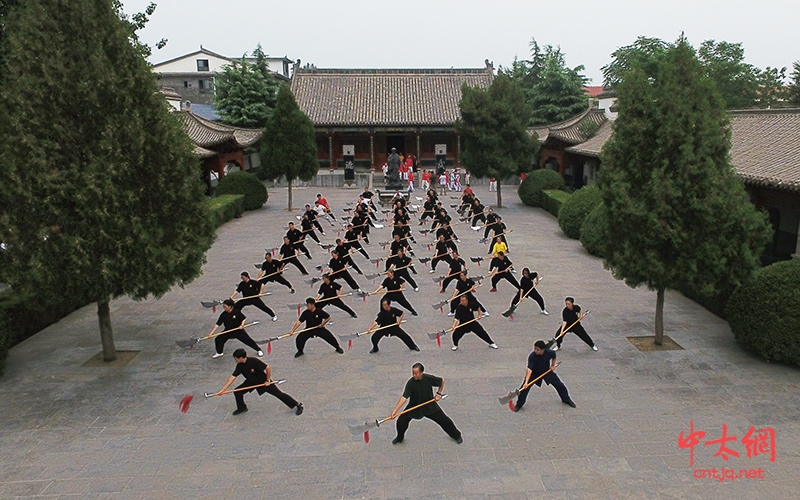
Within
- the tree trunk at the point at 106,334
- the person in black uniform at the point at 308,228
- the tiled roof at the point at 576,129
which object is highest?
the tiled roof at the point at 576,129

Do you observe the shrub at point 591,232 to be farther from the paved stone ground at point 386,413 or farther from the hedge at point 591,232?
the paved stone ground at point 386,413

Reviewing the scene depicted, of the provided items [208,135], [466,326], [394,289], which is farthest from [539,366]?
[208,135]

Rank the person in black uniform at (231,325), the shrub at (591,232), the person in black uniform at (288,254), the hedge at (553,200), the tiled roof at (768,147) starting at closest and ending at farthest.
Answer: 1. the person in black uniform at (231,325)
2. the tiled roof at (768,147)
3. the person in black uniform at (288,254)
4. the shrub at (591,232)
5. the hedge at (553,200)

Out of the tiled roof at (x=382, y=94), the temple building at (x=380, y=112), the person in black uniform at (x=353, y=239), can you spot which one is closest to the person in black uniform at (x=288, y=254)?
the person in black uniform at (x=353, y=239)

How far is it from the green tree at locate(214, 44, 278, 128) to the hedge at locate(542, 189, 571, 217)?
69.0 feet

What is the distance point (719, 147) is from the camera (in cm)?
1038

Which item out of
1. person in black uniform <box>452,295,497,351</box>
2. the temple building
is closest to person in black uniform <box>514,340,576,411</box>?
person in black uniform <box>452,295,497,351</box>

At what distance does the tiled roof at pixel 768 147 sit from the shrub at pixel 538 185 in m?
10.8

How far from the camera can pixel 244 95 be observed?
42.1m

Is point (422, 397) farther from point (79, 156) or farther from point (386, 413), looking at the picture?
point (79, 156)

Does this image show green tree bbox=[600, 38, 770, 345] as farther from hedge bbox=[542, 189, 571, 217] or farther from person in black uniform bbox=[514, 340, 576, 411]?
hedge bbox=[542, 189, 571, 217]

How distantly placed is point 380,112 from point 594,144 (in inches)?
717

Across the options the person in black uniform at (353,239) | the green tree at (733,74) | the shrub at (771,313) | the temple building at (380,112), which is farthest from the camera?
the temple building at (380,112)

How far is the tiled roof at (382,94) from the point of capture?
4297 centimetres
